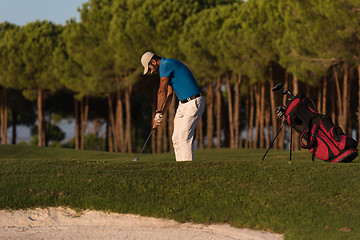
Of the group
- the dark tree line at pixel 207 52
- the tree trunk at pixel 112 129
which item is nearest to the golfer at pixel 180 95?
the dark tree line at pixel 207 52

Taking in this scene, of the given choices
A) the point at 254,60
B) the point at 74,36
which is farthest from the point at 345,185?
the point at 74,36

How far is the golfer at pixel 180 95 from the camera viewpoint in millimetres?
10508

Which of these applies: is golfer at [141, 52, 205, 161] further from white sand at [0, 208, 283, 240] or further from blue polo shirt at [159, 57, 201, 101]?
white sand at [0, 208, 283, 240]

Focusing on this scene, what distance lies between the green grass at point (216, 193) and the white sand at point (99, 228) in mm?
187

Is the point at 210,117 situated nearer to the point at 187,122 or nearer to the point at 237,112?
the point at 237,112

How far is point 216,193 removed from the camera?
9078mm

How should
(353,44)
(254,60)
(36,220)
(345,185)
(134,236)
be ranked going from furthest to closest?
1. (254,60)
2. (353,44)
3. (345,185)
4. (36,220)
5. (134,236)

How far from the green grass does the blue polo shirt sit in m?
1.46

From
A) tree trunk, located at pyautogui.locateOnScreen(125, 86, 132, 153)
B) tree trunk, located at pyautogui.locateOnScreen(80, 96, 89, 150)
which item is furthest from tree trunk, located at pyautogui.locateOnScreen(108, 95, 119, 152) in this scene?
tree trunk, located at pyautogui.locateOnScreen(125, 86, 132, 153)

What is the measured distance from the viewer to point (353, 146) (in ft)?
37.1

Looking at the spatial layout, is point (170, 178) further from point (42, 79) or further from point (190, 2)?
point (42, 79)

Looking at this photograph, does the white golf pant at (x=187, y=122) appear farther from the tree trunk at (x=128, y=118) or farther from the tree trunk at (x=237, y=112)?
the tree trunk at (x=128, y=118)

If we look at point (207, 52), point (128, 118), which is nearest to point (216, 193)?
point (207, 52)

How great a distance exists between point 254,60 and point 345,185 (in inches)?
891
